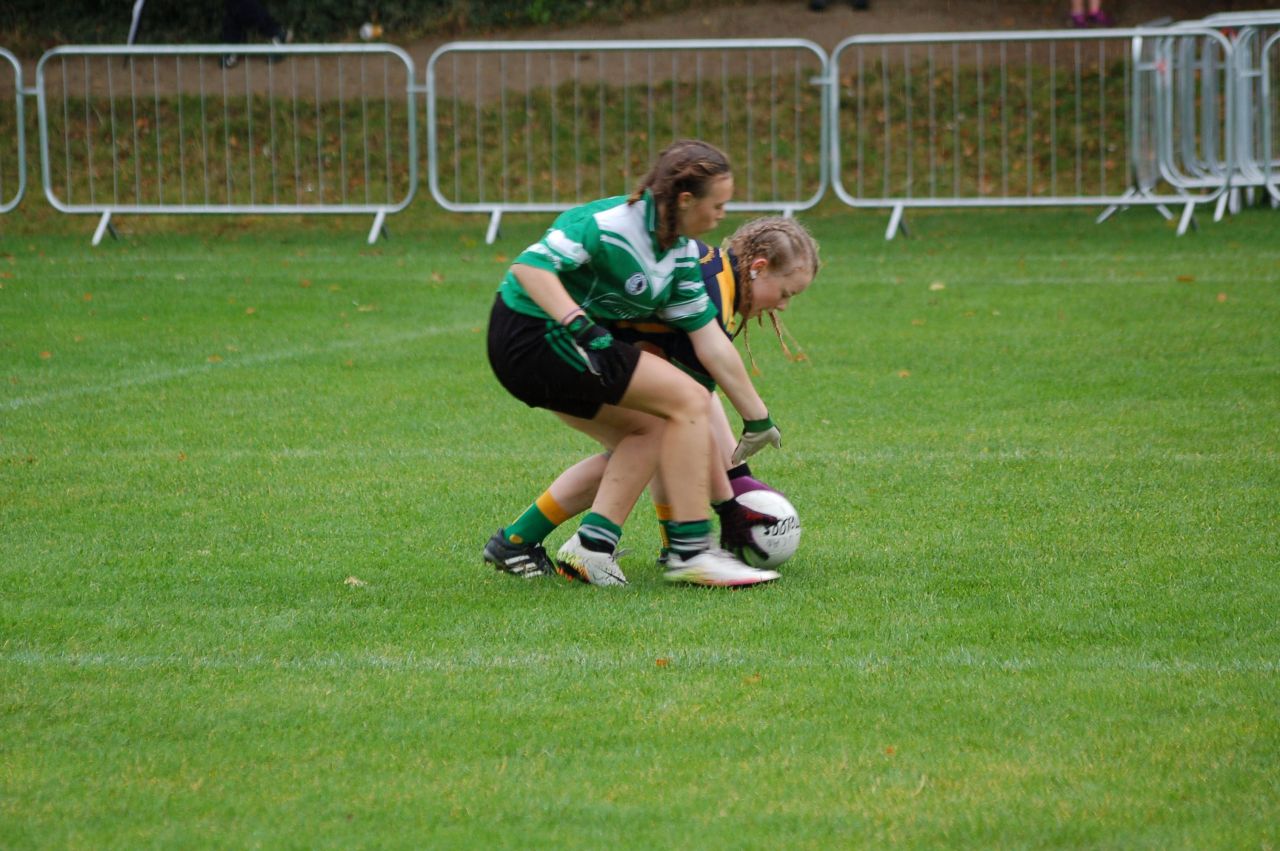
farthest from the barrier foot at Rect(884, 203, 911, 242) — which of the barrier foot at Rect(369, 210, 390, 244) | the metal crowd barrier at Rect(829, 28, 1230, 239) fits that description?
the barrier foot at Rect(369, 210, 390, 244)

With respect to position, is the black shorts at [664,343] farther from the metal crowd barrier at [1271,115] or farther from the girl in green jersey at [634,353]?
the metal crowd barrier at [1271,115]

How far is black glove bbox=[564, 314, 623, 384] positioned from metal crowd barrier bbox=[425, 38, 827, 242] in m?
12.4

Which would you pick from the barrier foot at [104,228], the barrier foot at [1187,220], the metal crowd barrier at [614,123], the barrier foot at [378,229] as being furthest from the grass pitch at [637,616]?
the metal crowd barrier at [614,123]

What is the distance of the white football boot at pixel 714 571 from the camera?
5148mm

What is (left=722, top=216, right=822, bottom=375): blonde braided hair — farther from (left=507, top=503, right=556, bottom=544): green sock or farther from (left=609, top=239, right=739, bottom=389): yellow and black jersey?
(left=507, top=503, right=556, bottom=544): green sock

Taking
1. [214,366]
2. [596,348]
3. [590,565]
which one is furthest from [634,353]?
[214,366]

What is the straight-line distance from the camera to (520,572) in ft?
17.6

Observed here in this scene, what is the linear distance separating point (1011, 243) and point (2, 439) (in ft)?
31.1

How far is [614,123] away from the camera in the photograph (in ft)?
62.5

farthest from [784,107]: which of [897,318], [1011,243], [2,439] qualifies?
[2,439]

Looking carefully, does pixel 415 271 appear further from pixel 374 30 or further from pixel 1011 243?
pixel 374 30

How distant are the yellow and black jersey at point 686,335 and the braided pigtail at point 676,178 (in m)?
0.32

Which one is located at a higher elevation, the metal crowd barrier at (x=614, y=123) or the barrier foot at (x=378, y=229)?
the metal crowd barrier at (x=614, y=123)

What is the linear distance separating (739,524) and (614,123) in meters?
14.2
